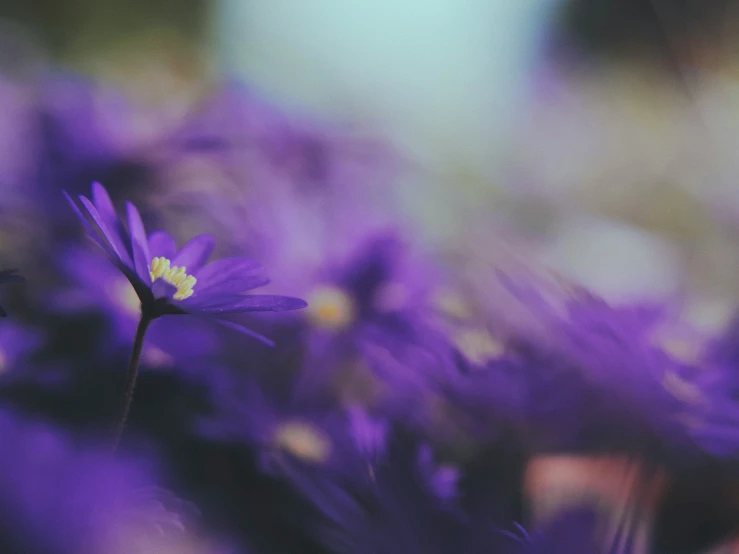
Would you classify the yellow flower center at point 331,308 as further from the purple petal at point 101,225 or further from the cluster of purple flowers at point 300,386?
the purple petal at point 101,225

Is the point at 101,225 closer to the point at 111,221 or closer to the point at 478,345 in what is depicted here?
the point at 111,221

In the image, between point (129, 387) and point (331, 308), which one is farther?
point (331, 308)

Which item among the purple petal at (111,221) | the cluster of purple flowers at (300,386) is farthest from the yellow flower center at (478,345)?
the purple petal at (111,221)

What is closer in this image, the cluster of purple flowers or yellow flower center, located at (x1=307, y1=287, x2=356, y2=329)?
the cluster of purple flowers

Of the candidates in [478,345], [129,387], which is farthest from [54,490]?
[478,345]

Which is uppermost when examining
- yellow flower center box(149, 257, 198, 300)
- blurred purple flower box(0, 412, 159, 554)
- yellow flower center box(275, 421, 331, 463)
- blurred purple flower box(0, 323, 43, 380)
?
yellow flower center box(149, 257, 198, 300)

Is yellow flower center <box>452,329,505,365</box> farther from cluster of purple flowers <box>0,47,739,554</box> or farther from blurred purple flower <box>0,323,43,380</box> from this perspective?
blurred purple flower <box>0,323,43,380</box>

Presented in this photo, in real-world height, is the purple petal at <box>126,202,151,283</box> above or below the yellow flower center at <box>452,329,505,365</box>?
below

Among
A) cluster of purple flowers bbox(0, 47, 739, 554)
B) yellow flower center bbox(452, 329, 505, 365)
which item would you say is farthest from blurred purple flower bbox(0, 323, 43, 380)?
yellow flower center bbox(452, 329, 505, 365)

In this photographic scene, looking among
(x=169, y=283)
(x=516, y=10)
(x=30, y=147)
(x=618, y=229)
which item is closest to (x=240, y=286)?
(x=169, y=283)
